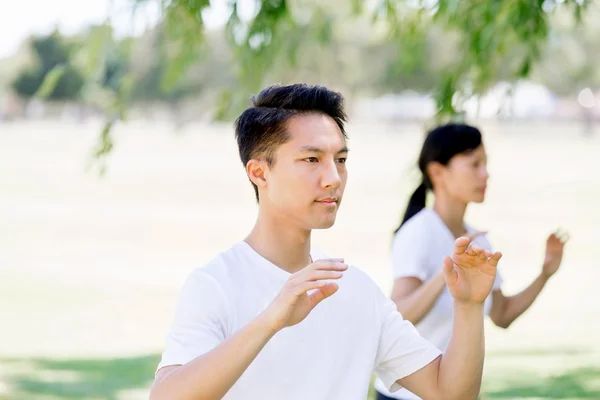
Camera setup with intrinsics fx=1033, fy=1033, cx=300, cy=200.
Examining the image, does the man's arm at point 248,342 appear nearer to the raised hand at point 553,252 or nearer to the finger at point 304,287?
the finger at point 304,287

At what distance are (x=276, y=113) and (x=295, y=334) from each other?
48 centimetres

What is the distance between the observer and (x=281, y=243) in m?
2.24

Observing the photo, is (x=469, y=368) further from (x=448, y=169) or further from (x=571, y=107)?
(x=571, y=107)

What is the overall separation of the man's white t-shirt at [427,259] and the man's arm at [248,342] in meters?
1.64

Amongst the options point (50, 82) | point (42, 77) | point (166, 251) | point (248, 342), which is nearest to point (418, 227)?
point (248, 342)

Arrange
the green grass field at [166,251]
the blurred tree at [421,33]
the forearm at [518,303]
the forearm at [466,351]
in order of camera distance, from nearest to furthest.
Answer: the forearm at [466,351] < the forearm at [518,303] < the blurred tree at [421,33] < the green grass field at [166,251]

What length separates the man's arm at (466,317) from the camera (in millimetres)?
2186

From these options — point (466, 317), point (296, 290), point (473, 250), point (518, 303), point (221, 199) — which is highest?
point (221, 199)

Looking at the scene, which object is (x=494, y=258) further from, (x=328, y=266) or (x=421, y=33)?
(x=421, y=33)

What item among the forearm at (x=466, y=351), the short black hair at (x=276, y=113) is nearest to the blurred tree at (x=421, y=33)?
the short black hair at (x=276, y=113)

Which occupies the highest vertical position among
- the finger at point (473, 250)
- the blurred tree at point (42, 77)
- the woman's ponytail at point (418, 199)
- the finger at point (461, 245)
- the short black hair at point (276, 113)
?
the blurred tree at point (42, 77)

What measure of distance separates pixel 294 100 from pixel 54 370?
660 cm

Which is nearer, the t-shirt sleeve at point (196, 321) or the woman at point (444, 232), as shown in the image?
the t-shirt sleeve at point (196, 321)

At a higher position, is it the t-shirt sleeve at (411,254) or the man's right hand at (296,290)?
the t-shirt sleeve at (411,254)
